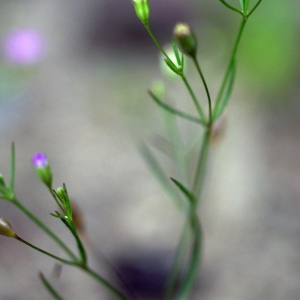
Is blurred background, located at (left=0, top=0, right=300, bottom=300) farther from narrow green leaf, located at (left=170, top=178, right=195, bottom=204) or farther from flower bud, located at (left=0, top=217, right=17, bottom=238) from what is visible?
flower bud, located at (left=0, top=217, right=17, bottom=238)

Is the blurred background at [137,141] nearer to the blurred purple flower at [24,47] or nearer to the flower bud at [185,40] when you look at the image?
the blurred purple flower at [24,47]

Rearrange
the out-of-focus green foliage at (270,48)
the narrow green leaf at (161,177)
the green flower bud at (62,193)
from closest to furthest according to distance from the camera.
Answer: the green flower bud at (62,193) → the narrow green leaf at (161,177) → the out-of-focus green foliage at (270,48)

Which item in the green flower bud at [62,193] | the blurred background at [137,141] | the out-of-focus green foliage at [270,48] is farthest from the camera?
the out-of-focus green foliage at [270,48]

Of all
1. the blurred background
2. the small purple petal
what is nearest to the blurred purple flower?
the blurred background

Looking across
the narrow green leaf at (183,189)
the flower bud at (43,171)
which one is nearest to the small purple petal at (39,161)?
the flower bud at (43,171)

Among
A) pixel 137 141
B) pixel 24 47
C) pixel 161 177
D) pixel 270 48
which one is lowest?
pixel 161 177

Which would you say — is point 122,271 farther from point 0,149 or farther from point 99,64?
point 99,64

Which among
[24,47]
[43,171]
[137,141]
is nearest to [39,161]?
[43,171]

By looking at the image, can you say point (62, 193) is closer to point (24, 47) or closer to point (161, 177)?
point (161, 177)
